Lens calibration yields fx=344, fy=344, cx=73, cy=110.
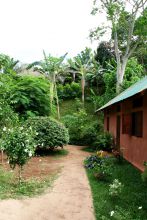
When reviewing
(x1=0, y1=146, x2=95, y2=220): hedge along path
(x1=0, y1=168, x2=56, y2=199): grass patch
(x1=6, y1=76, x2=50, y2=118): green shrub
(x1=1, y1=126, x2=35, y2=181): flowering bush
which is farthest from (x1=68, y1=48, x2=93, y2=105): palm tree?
(x1=1, y1=126, x2=35, y2=181): flowering bush

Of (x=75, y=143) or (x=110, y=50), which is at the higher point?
(x=110, y=50)

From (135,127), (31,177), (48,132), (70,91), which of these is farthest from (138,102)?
(70,91)

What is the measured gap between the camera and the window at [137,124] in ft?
39.8

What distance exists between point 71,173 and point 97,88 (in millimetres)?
25463

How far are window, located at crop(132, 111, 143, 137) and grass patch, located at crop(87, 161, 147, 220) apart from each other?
1.72 m

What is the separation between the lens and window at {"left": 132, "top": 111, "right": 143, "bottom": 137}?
39.8ft

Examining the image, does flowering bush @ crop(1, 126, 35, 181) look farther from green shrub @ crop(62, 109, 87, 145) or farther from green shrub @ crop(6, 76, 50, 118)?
green shrub @ crop(62, 109, 87, 145)

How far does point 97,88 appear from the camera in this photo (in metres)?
36.4

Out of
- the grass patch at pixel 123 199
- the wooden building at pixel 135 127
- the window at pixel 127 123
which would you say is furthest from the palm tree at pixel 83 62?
the grass patch at pixel 123 199

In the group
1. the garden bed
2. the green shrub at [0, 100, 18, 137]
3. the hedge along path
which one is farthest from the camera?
the green shrub at [0, 100, 18, 137]

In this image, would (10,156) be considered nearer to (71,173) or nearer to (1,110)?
(71,173)

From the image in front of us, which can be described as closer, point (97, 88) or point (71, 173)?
point (71, 173)

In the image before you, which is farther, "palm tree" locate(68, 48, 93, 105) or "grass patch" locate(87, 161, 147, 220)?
"palm tree" locate(68, 48, 93, 105)

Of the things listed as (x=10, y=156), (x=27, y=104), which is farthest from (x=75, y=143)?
(x=10, y=156)
